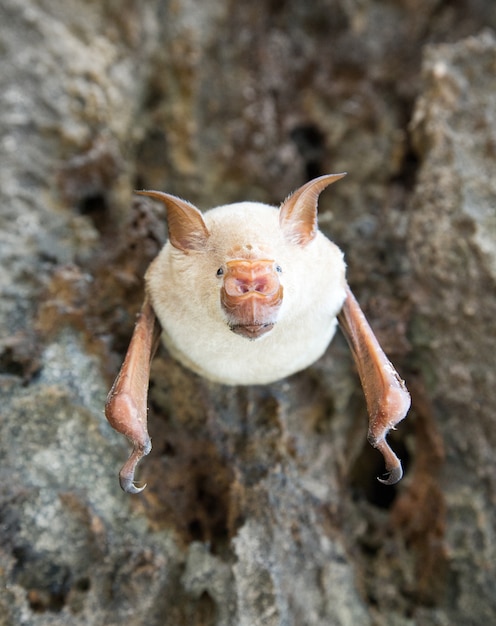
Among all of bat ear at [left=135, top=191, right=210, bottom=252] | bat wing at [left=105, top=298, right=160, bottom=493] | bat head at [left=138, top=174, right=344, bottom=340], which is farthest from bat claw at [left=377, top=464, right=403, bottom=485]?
bat ear at [left=135, top=191, right=210, bottom=252]

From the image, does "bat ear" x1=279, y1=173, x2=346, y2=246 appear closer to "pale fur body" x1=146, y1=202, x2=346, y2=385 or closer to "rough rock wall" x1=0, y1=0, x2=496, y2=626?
"pale fur body" x1=146, y1=202, x2=346, y2=385

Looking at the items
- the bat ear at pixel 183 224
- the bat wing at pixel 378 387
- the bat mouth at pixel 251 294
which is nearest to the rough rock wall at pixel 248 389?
the bat wing at pixel 378 387

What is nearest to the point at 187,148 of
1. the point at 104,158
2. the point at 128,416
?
the point at 104,158

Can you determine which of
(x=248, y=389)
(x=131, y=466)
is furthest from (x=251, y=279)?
(x=248, y=389)

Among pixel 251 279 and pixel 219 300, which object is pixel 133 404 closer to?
pixel 219 300

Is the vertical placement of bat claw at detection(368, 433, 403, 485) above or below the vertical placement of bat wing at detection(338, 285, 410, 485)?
below

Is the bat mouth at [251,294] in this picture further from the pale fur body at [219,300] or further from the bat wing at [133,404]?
the bat wing at [133,404]
